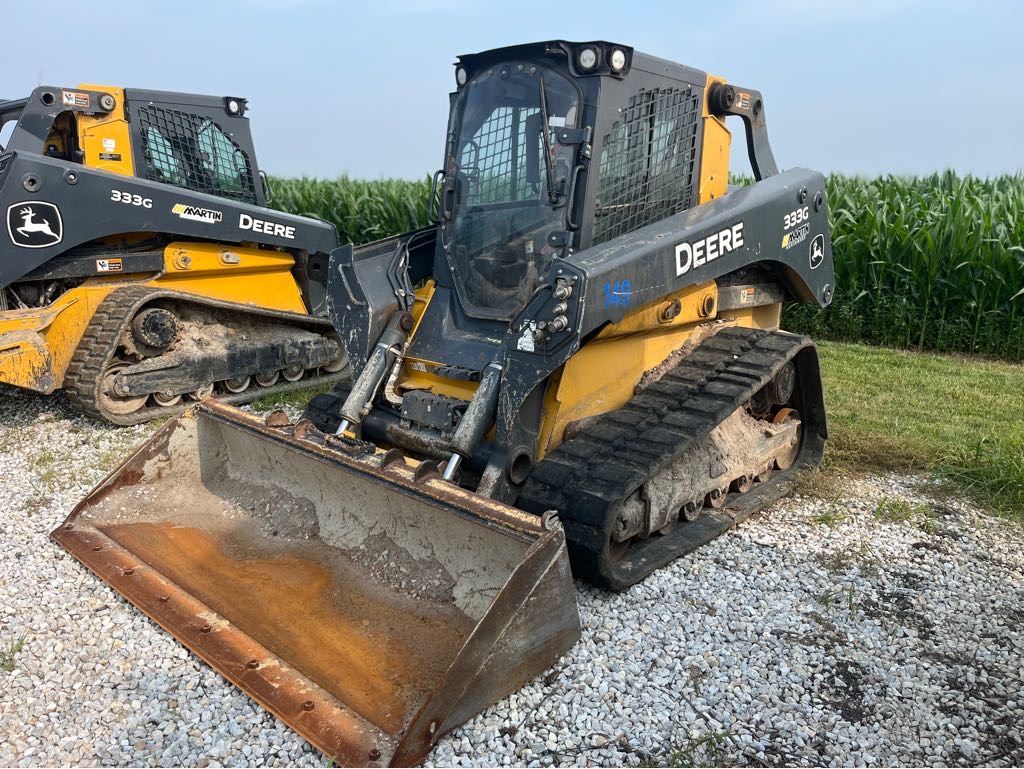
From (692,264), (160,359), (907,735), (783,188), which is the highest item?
(783,188)

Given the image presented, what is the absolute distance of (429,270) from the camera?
196 inches

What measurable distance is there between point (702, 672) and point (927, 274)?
276 inches

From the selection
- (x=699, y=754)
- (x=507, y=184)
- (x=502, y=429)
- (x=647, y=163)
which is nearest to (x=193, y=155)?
(x=507, y=184)

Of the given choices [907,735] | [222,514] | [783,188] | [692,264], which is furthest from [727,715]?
[783,188]

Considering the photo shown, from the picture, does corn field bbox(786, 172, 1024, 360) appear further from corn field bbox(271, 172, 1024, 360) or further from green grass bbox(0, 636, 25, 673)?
green grass bbox(0, 636, 25, 673)

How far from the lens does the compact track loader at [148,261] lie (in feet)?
19.5

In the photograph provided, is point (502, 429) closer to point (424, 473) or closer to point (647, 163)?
point (424, 473)

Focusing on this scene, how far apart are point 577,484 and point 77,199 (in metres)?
4.48

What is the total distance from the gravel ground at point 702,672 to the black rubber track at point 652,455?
0.43 ft

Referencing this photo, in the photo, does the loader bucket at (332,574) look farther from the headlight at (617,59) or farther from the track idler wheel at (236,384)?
the track idler wheel at (236,384)

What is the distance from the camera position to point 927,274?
8766 mm

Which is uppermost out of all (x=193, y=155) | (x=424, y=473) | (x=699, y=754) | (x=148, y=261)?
(x=193, y=155)

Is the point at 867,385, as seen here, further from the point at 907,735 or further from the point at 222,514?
the point at 222,514

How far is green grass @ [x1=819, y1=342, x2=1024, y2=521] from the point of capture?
16.5ft
